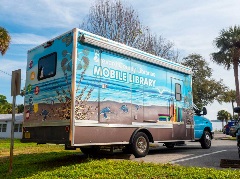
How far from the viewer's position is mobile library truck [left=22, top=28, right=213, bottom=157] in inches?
282

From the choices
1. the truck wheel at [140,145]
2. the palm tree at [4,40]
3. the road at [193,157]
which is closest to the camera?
the road at [193,157]

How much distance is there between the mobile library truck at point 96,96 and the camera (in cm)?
717

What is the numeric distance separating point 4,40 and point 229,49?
22232 mm

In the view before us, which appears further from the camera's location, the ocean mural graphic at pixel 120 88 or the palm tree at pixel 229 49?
the palm tree at pixel 229 49

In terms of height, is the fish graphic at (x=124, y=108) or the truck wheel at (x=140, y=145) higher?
the fish graphic at (x=124, y=108)

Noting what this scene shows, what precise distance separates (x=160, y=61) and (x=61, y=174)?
18.1 ft

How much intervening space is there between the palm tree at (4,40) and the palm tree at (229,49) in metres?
Answer: 21.3

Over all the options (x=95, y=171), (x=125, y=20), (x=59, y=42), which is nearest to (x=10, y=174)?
(x=95, y=171)

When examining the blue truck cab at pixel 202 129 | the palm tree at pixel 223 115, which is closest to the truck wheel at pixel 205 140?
the blue truck cab at pixel 202 129

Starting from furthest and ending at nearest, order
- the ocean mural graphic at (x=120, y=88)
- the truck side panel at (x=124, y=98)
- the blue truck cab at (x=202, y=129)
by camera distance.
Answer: the blue truck cab at (x=202, y=129), the ocean mural graphic at (x=120, y=88), the truck side panel at (x=124, y=98)

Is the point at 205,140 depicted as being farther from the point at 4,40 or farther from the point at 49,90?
the point at 4,40

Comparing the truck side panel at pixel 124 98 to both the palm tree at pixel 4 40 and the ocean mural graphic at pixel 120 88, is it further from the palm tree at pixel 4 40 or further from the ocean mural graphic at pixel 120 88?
the palm tree at pixel 4 40

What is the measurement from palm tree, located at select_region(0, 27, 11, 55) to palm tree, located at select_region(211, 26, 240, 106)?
21251mm

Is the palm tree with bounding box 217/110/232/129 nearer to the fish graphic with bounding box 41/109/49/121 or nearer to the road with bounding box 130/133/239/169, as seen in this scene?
the road with bounding box 130/133/239/169
